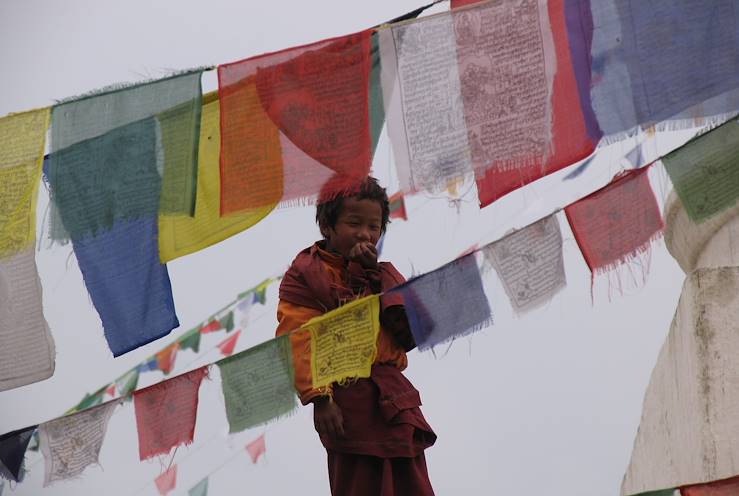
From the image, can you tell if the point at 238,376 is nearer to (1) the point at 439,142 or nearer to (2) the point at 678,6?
(1) the point at 439,142

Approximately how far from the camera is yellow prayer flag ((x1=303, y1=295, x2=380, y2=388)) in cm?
411

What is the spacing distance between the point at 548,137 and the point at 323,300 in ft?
2.90

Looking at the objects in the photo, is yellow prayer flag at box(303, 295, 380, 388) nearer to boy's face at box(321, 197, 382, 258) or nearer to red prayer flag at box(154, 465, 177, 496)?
boy's face at box(321, 197, 382, 258)

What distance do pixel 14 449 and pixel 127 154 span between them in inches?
40.8

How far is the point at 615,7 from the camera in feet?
13.3

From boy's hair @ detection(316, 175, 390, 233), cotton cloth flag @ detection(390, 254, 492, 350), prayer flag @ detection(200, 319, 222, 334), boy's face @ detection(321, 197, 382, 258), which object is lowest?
prayer flag @ detection(200, 319, 222, 334)

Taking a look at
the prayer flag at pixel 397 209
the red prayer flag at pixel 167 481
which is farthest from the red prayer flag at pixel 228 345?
the red prayer flag at pixel 167 481

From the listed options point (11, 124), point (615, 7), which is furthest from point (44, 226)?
point (615, 7)

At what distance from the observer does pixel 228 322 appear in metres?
6.90

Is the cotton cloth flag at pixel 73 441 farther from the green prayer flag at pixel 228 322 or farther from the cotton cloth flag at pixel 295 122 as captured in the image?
the green prayer flag at pixel 228 322

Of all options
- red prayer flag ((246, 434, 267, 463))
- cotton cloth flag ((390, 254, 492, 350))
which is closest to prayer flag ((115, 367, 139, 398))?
red prayer flag ((246, 434, 267, 463))

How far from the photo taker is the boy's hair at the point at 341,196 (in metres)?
4.12

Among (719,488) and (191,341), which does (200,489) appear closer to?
Result: (719,488)

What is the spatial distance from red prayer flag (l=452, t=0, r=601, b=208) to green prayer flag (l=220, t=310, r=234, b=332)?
10.1 feet
